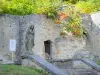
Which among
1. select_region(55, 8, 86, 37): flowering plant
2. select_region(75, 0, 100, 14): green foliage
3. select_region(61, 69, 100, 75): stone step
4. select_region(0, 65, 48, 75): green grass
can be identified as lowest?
select_region(61, 69, 100, 75): stone step

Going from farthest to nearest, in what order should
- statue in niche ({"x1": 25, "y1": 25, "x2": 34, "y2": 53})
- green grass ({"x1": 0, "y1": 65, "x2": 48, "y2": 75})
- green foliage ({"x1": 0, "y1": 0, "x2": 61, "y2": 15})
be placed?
green foliage ({"x1": 0, "y1": 0, "x2": 61, "y2": 15}), statue in niche ({"x1": 25, "y1": 25, "x2": 34, "y2": 53}), green grass ({"x1": 0, "y1": 65, "x2": 48, "y2": 75})

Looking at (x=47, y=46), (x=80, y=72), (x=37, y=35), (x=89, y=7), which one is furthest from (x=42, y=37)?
(x=80, y=72)

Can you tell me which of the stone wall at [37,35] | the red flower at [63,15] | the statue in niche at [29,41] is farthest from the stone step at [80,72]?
the red flower at [63,15]

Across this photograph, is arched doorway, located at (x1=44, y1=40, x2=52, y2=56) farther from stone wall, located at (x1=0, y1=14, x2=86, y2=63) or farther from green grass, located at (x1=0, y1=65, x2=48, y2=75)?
green grass, located at (x1=0, y1=65, x2=48, y2=75)

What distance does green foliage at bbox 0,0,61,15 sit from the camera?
2398 cm

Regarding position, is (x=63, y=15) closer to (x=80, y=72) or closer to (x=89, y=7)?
(x=89, y=7)

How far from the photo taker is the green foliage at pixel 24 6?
23984 millimetres

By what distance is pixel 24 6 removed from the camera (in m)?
26.6

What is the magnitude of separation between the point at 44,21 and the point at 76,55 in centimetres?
297

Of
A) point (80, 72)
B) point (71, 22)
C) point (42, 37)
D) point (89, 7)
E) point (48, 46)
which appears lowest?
point (80, 72)

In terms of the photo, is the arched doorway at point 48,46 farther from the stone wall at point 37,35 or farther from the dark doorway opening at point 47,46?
the stone wall at point 37,35

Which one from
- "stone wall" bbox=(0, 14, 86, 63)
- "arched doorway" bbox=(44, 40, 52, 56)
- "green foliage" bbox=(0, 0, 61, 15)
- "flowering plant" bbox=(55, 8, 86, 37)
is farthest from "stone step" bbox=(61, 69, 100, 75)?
"green foliage" bbox=(0, 0, 61, 15)

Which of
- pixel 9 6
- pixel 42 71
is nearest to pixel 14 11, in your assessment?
pixel 9 6

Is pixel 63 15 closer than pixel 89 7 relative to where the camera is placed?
Yes
